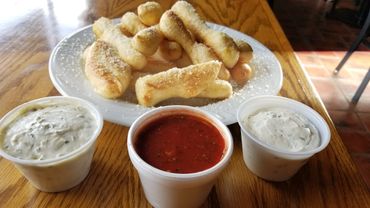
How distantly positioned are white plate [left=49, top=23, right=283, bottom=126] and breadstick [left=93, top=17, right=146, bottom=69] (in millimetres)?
51

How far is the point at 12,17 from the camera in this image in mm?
1016

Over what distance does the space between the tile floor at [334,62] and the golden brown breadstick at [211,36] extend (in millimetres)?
944

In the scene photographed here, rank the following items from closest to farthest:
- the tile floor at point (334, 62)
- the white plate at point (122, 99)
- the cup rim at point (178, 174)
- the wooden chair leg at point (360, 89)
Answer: the cup rim at point (178, 174)
the white plate at point (122, 99)
the tile floor at point (334, 62)
the wooden chair leg at point (360, 89)

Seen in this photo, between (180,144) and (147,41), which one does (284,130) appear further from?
(147,41)

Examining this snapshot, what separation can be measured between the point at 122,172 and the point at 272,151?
24 cm

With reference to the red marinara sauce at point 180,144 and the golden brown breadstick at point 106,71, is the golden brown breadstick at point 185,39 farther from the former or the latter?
the red marinara sauce at point 180,144

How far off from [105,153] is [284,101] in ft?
1.04

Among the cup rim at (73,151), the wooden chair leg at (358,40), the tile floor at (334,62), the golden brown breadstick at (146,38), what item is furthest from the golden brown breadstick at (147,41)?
the wooden chair leg at (358,40)

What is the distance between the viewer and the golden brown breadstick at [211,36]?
0.73 meters

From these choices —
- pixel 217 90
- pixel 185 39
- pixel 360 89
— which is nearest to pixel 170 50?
pixel 185 39

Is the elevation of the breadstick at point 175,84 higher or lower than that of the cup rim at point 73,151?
lower

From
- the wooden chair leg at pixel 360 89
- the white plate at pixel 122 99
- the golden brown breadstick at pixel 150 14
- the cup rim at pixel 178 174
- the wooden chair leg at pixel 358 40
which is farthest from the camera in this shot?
the wooden chair leg at pixel 358 40

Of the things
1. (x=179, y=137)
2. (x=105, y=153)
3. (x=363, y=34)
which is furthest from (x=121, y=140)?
(x=363, y=34)

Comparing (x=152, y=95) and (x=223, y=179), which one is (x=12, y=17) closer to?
(x=152, y=95)
